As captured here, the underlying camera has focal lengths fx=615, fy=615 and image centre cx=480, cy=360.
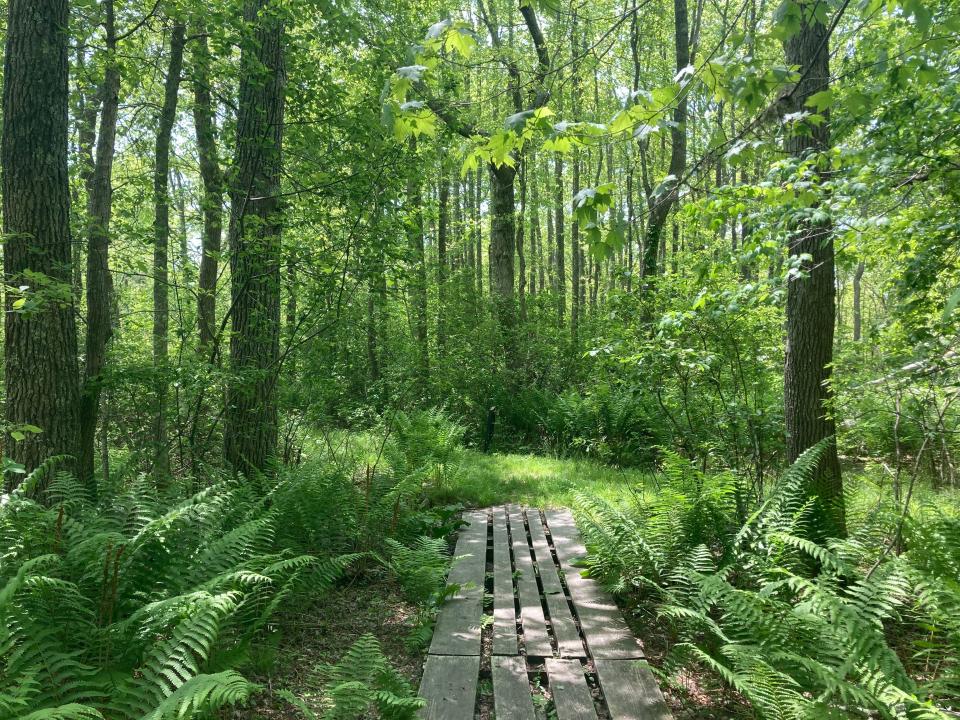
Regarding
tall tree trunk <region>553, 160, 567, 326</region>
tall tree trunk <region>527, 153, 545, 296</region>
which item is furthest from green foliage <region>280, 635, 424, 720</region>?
tall tree trunk <region>527, 153, 545, 296</region>

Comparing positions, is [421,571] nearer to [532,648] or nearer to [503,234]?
[532,648]

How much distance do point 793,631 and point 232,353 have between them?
549 centimetres

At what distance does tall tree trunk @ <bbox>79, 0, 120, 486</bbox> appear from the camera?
5277 mm

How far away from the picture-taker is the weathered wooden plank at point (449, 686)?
3.04 meters

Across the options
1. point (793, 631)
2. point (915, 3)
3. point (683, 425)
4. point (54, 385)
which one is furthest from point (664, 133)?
point (683, 425)

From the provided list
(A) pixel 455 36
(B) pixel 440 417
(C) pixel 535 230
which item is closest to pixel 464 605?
(A) pixel 455 36

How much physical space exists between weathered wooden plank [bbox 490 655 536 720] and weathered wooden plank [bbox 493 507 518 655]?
129mm

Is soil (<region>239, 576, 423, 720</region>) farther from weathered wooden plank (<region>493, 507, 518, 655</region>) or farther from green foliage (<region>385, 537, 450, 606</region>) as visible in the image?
weathered wooden plank (<region>493, 507, 518, 655</region>)

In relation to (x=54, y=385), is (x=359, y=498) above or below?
below

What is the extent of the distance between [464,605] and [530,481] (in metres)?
3.89

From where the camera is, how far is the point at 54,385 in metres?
4.91

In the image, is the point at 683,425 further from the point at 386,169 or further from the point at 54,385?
the point at 54,385

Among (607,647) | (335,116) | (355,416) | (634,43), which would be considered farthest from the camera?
(634,43)

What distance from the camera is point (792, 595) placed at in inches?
156
